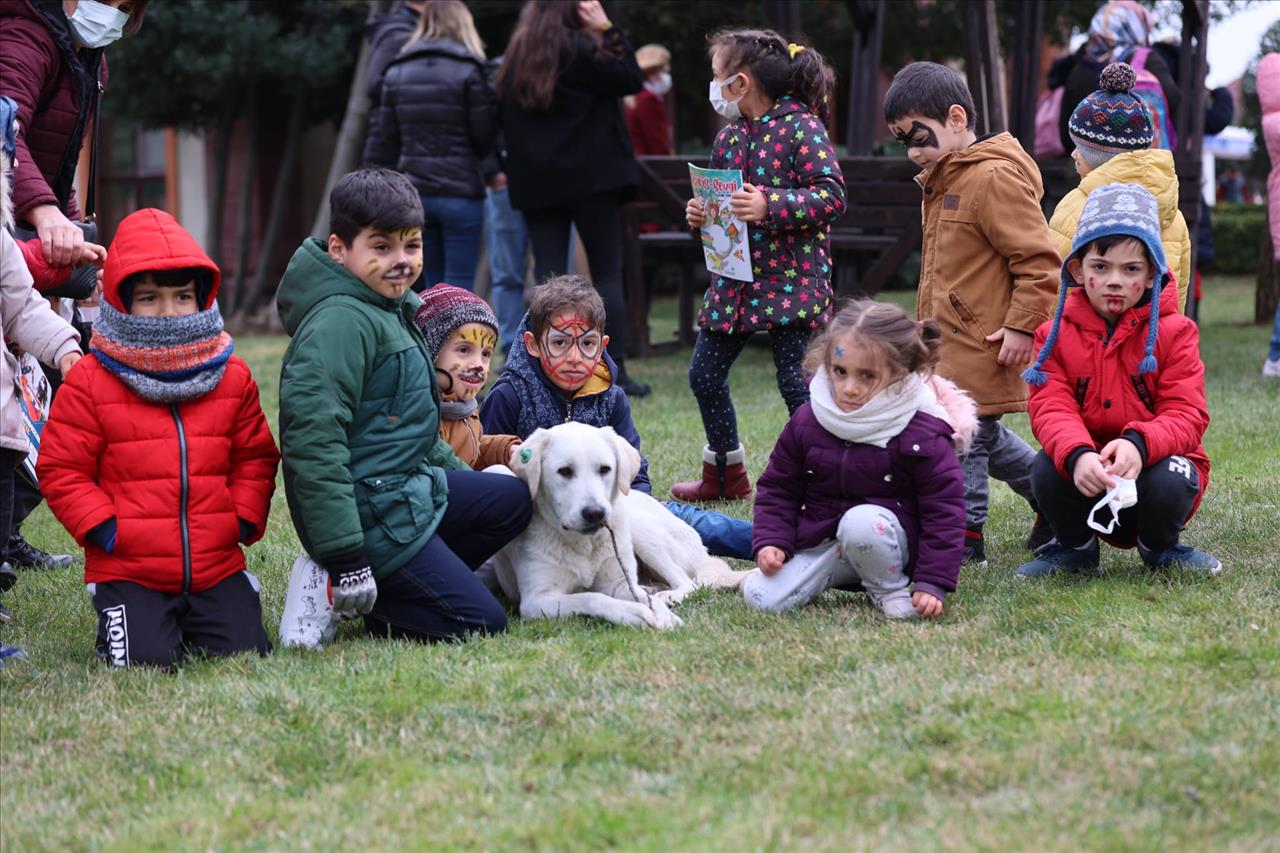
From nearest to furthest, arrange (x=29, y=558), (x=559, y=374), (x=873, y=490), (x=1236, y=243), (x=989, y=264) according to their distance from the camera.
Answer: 1. (x=873, y=490)
2. (x=559, y=374)
3. (x=989, y=264)
4. (x=29, y=558)
5. (x=1236, y=243)

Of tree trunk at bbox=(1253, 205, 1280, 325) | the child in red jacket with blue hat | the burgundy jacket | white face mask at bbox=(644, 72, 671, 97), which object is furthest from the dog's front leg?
tree trunk at bbox=(1253, 205, 1280, 325)

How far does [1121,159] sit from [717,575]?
7.11 feet

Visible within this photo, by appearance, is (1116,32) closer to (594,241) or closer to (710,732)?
(594,241)

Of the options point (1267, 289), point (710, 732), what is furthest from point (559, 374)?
point (1267, 289)

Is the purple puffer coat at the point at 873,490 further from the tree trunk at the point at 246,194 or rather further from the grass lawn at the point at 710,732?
the tree trunk at the point at 246,194

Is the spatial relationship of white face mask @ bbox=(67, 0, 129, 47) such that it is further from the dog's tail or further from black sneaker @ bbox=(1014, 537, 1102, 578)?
black sneaker @ bbox=(1014, 537, 1102, 578)

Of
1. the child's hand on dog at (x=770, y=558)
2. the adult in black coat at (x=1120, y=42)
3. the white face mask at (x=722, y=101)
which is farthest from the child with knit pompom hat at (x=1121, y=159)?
the adult in black coat at (x=1120, y=42)

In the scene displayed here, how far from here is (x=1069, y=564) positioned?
484 centimetres

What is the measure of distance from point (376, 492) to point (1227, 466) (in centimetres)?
399

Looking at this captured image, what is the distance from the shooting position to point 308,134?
20312 millimetres

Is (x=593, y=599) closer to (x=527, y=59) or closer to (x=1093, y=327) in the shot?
(x=1093, y=327)

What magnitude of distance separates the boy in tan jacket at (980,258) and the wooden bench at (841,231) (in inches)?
183

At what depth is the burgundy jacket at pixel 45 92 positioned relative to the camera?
4.86 m

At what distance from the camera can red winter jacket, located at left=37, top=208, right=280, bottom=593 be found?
13.4 ft
